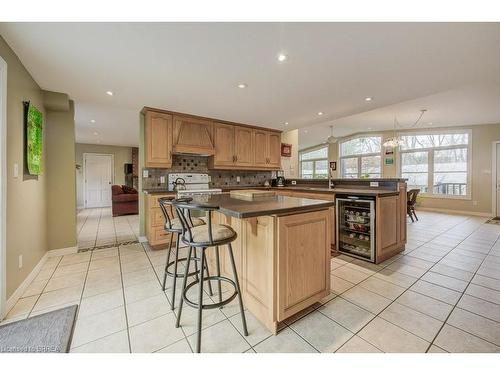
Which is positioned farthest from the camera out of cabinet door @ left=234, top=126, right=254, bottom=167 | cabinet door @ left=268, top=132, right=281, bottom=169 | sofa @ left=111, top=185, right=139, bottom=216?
sofa @ left=111, top=185, right=139, bottom=216

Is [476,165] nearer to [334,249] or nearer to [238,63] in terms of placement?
[334,249]

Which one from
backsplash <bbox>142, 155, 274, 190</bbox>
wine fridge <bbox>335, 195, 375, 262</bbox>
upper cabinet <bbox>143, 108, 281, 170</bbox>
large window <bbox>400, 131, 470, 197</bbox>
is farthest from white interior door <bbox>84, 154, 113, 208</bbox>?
large window <bbox>400, 131, 470, 197</bbox>

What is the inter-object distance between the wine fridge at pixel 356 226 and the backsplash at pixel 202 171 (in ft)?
8.11

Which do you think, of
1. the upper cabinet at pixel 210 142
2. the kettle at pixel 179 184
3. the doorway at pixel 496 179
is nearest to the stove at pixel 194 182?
the kettle at pixel 179 184

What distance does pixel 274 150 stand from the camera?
17.1 feet

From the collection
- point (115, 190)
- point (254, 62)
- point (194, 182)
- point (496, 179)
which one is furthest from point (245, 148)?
point (496, 179)

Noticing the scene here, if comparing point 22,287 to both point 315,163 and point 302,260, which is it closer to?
point 302,260

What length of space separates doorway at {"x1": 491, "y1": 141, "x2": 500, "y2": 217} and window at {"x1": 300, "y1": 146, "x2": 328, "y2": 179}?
494cm

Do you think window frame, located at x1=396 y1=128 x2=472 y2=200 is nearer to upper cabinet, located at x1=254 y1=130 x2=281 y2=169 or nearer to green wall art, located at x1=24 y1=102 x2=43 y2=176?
upper cabinet, located at x1=254 y1=130 x2=281 y2=169

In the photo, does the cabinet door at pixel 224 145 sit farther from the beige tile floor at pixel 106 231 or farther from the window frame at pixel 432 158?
the window frame at pixel 432 158

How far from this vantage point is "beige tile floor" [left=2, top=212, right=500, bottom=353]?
145cm

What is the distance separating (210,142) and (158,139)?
37.2 inches

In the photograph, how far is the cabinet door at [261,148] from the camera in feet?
16.0

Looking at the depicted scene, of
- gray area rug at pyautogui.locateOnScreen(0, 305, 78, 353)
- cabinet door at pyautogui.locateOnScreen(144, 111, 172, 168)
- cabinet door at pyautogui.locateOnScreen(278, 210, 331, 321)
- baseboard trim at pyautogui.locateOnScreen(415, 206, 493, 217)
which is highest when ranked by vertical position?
cabinet door at pyautogui.locateOnScreen(144, 111, 172, 168)
